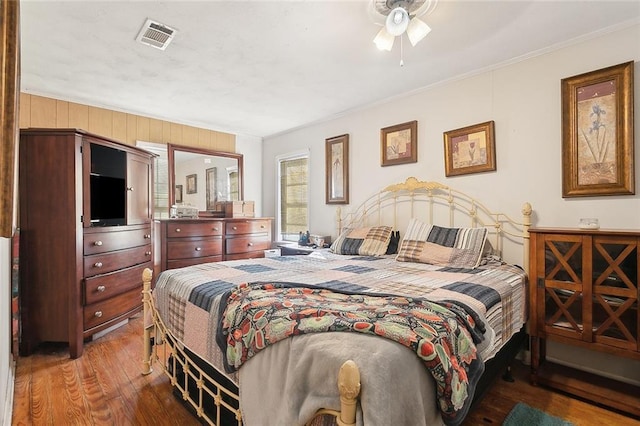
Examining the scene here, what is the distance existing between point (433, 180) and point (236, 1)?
2.20 metres

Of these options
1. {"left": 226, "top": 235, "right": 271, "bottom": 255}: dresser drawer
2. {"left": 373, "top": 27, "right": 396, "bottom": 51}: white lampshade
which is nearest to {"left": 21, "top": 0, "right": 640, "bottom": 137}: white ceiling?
{"left": 373, "top": 27, "right": 396, "bottom": 51}: white lampshade

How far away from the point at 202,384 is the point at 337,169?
2.88 meters

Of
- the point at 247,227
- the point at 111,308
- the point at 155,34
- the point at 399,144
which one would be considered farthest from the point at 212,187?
the point at 399,144

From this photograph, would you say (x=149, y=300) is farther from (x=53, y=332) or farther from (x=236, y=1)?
(x=236, y=1)

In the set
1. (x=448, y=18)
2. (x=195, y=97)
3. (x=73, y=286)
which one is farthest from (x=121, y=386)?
(x=448, y=18)

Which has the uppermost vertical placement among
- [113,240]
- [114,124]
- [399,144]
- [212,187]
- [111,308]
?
[114,124]

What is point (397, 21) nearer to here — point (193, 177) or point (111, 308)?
point (111, 308)

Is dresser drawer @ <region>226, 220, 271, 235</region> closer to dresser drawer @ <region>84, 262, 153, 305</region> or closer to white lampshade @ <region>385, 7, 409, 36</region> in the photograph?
dresser drawer @ <region>84, 262, 153, 305</region>

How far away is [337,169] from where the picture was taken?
153 inches

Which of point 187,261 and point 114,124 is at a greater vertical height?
point 114,124

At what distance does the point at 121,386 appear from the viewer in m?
1.99

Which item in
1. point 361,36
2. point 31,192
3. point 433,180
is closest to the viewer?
point 361,36

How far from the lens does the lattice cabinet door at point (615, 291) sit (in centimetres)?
173

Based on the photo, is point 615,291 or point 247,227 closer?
point 615,291
